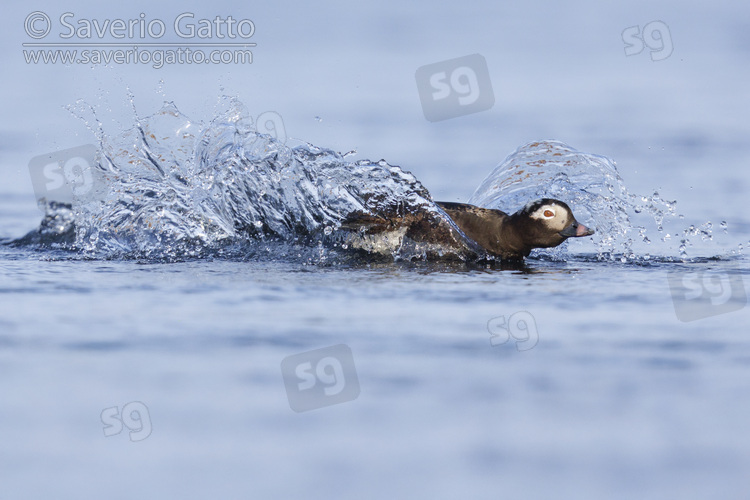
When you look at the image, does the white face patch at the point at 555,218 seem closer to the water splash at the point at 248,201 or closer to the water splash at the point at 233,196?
the water splash at the point at 248,201

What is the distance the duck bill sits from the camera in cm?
719

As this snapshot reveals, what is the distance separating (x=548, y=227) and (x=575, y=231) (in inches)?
7.3

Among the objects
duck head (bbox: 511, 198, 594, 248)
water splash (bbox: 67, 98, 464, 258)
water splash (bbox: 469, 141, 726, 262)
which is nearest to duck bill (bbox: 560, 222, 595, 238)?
duck head (bbox: 511, 198, 594, 248)

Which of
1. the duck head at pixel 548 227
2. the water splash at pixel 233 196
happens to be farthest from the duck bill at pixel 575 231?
the water splash at pixel 233 196

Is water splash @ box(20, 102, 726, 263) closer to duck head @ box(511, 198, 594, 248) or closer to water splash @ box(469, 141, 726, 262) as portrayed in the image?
water splash @ box(469, 141, 726, 262)

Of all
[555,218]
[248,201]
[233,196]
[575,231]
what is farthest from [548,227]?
[233,196]

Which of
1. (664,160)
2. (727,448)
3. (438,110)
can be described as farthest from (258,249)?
(438,110)

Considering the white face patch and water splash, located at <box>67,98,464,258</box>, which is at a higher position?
water splash, located at <box>67,98,464,258</box>

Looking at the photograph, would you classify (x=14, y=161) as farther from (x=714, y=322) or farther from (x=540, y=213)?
(x=714, y=322)

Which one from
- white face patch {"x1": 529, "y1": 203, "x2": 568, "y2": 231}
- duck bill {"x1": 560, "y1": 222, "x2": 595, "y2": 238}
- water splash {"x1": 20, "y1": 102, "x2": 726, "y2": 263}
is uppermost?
water splash {"x1": 20, "y1": 102, "x2": 726, "y2": 263}

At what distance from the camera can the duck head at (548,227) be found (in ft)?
23.7

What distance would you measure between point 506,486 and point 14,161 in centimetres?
853

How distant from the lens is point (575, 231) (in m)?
7.21

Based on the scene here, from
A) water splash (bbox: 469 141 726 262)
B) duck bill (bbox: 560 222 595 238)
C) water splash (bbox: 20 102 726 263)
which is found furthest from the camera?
water splash (bbox: 469 141 726 262)
